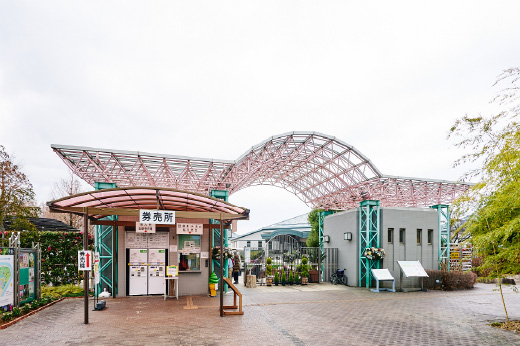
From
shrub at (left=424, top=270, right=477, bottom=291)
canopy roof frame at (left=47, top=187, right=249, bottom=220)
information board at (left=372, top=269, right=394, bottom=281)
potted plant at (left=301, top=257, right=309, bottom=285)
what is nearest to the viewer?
canopy roof frame at (left=47, top=187, right=249, bottom=220)

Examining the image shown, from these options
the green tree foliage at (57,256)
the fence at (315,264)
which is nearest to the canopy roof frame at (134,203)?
the green tree foliage at (57,256)

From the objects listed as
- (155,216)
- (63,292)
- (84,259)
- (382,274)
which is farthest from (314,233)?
(84,259)

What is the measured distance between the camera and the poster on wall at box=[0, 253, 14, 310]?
388 inches

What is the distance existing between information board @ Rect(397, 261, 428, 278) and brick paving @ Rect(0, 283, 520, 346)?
204cm

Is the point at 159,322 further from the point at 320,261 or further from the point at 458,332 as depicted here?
the point at 320,261

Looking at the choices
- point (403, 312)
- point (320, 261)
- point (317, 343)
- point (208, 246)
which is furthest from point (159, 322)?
point (320, 261)

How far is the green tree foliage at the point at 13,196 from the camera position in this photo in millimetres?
13117

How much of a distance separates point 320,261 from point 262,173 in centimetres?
576

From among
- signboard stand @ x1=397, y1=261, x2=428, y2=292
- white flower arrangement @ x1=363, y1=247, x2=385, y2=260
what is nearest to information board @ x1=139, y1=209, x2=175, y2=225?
white flower arrangement @ x1=363, y1=247, x2=385, y2=260

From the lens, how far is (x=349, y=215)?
18625mm

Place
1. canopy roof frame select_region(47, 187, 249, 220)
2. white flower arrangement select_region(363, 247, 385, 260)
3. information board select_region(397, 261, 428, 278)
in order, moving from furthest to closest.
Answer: white flower arrangement select_region(363, 247, 385, 260), information board select_region(397, 261, 428, 278), canopy roof frame select_region(47, 187, 249, 220)

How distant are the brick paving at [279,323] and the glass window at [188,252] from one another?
126 centimetres

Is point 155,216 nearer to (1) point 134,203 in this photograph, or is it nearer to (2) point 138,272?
(1) point 134,203

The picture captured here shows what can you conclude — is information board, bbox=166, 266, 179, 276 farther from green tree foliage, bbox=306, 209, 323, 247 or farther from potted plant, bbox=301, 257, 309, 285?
green tree foliage, bbox=306, 209, 323, 247
